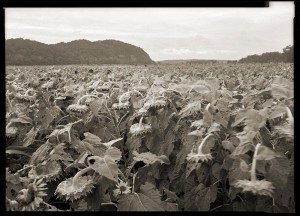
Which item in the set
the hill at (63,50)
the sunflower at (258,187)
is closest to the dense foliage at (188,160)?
the sunflower at (258,187)

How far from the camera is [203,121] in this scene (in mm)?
1868

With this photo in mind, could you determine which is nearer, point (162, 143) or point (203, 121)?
point (203, 121)

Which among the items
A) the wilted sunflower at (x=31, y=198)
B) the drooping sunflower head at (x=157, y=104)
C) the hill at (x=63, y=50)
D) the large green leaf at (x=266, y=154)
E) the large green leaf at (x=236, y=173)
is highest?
the hill at (x=63, y=50)

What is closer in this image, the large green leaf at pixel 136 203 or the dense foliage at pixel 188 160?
the dense foliage at pixel 188 160

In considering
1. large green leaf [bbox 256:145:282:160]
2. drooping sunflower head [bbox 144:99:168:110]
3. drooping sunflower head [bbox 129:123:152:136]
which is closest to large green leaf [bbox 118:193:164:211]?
drooping sunflower head [bbox 129:123:152:136]

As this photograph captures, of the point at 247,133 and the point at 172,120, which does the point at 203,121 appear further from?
the point at 172,120

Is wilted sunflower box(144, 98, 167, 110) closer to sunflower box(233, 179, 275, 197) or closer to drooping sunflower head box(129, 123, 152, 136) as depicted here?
drooping sunflower head box(129, 123, 152, 136)

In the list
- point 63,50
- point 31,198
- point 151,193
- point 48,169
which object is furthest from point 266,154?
point 63,50

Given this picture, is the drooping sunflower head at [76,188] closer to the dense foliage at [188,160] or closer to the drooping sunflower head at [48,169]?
the dense foliage at [188,160]

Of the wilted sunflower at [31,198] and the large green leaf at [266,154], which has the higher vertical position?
the large green leaf at [266,154]

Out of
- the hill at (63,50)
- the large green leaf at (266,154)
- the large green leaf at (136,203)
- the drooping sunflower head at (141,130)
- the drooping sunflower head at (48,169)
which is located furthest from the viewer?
the hill at (63,50)
